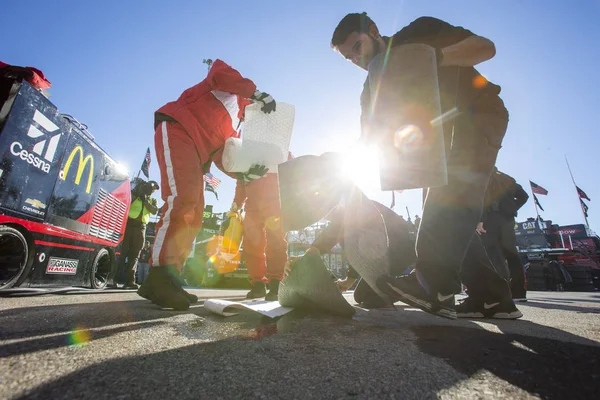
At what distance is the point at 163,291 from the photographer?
157 cm

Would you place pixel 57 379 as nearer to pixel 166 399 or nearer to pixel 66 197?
pixel 166 399

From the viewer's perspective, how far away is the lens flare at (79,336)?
2.30 feet

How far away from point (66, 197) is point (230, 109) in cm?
204

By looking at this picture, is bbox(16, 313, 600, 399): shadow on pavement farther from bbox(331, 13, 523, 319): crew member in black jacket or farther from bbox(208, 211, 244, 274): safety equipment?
bbox(208, 211, 244, 274): safety equipment

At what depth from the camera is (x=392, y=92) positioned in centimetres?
115

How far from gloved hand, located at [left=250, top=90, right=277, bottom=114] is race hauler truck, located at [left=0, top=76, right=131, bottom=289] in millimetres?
1829

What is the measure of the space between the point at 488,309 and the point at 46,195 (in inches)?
141

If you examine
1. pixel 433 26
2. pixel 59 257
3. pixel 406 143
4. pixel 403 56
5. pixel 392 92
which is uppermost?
pixel 433 26

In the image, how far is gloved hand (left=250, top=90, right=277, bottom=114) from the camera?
6.82 ft

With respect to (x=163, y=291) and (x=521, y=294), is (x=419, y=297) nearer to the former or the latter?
(x=163, y=291)

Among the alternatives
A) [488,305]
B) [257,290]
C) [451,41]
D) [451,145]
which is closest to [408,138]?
[451,145]

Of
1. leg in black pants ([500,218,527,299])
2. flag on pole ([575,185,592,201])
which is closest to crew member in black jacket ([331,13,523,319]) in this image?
leg in black pants ([500,218,527,299])

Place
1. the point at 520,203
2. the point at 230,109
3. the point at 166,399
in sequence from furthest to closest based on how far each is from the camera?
the point at 520,203
the point at 230,109
the point at 166,399

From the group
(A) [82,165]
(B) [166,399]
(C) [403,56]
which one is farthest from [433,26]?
(A) [82,165]
